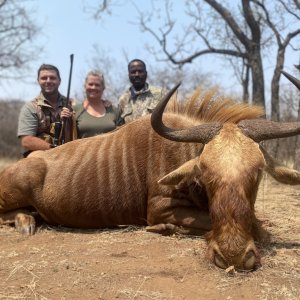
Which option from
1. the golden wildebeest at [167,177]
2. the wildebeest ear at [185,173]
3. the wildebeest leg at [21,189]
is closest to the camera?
the golden wildebeest at [167,177]

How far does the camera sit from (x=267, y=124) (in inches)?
153

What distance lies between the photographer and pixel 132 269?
344 cm

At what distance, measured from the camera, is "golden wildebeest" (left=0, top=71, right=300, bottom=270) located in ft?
11.2

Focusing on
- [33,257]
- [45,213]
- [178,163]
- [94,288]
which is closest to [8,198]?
[45,213]

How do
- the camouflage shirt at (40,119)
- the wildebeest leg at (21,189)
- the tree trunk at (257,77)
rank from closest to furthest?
the wildebeest leg at (21,189) → the camouflage shirt at (40,119) → the tree trunk at (257,77)

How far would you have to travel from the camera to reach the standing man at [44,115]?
20.4 feet

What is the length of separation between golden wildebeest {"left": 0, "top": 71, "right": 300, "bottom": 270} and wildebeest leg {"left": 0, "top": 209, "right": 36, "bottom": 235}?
0.01 metres

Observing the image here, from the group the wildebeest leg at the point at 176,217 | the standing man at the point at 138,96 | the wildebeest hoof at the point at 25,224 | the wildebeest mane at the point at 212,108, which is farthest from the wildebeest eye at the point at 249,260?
the standing man at the point at 138,96

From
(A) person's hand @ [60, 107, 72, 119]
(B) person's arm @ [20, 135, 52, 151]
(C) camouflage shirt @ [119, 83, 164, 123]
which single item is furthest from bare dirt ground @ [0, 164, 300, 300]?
(C) camouflage shirt @ [119, 83, 164, 123]

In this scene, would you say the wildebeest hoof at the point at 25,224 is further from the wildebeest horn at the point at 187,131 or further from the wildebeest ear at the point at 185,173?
the wildebeest horn at the point at 187,131

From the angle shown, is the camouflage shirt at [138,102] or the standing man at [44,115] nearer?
the standing man at [44,115]

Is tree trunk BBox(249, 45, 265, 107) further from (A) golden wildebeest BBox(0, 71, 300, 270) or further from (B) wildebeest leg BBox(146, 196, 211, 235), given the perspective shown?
(B) wildebeest leg BBox(146, 196, 211, 235)

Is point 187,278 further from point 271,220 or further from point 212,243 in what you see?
point 271,220

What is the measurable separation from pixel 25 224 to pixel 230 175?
2615 mm
